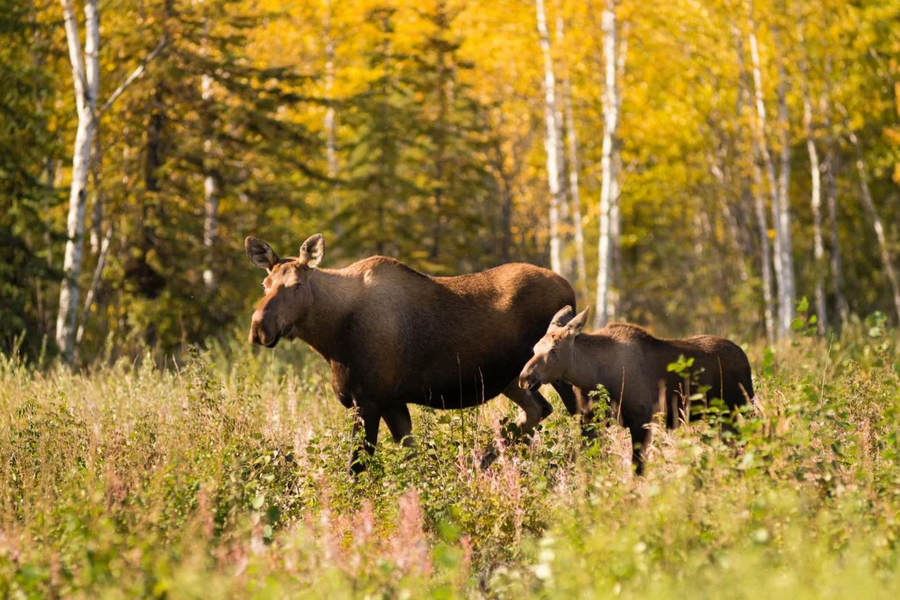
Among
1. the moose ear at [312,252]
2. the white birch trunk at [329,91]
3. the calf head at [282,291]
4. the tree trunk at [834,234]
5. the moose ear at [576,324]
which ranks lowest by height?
the tree trunk at [834,234]

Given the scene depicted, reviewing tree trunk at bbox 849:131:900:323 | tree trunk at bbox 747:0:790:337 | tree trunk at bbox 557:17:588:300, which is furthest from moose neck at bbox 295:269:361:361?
tree trunk at bbox 849:131:900:323

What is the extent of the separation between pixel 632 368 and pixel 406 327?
1720mm

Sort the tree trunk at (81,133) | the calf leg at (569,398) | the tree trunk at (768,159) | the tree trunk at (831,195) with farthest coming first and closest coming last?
the tree trunk at (831,195) < the tree trunk at (768,159) < the tree trunk at (81,133) < the calf leg at (569,398)

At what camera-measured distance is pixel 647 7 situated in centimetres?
2633

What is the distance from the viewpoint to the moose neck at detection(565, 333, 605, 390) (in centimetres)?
897

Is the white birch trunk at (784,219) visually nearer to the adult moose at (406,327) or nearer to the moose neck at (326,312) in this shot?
the adult moose at (406,327)

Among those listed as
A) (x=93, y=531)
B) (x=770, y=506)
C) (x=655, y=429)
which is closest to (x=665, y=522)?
(x=770, y=506)

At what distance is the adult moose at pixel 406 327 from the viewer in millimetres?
8766

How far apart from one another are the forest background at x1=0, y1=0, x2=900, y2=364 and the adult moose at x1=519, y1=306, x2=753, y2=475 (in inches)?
75.6

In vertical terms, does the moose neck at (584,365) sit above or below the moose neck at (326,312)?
below

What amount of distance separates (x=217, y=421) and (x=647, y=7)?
1992cm

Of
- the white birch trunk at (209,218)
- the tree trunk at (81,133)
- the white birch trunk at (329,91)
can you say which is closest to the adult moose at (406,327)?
the tree trunk at (81,133)

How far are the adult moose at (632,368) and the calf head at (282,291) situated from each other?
1660 millimetres

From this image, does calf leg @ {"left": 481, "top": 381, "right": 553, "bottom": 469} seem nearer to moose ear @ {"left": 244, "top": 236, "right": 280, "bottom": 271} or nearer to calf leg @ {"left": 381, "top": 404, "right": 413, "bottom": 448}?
calf leg @ {"left": 381, "top": 404, "right": 413, "bottom": 448}
